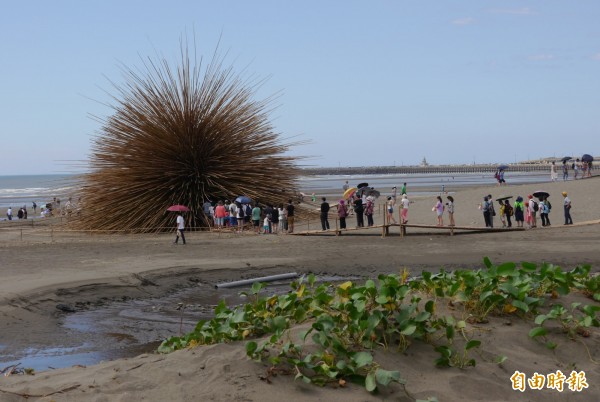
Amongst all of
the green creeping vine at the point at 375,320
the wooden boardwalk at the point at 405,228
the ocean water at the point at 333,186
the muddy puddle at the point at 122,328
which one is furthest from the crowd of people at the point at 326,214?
the green creeping vine at the point at 375,320

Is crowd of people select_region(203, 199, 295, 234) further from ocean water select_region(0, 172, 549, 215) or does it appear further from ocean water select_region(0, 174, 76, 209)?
ocean water select_region(0, 174, 76, 209)

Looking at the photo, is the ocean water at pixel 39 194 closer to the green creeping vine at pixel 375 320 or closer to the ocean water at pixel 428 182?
the ocean water at pixel 428 182

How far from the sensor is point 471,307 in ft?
18.2

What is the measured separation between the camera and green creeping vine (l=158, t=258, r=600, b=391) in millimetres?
4734

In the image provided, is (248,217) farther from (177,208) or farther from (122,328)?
(122,328)

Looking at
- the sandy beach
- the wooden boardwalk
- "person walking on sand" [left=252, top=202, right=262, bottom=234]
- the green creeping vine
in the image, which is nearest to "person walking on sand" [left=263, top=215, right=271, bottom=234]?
"person walking on sand" [left=252, top=202, right=262, bottom=234]

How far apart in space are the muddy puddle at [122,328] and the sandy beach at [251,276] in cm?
29

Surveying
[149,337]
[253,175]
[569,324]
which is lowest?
[149,337]

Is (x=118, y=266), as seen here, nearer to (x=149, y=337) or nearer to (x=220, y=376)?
(x=149, y=337)

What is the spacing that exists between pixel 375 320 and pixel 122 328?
610 cm

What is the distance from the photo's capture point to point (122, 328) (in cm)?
1034

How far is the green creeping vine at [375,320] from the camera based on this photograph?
473 cm

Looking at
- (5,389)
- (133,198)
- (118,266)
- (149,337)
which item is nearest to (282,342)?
(5,389)

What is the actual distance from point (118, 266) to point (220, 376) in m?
11.1
